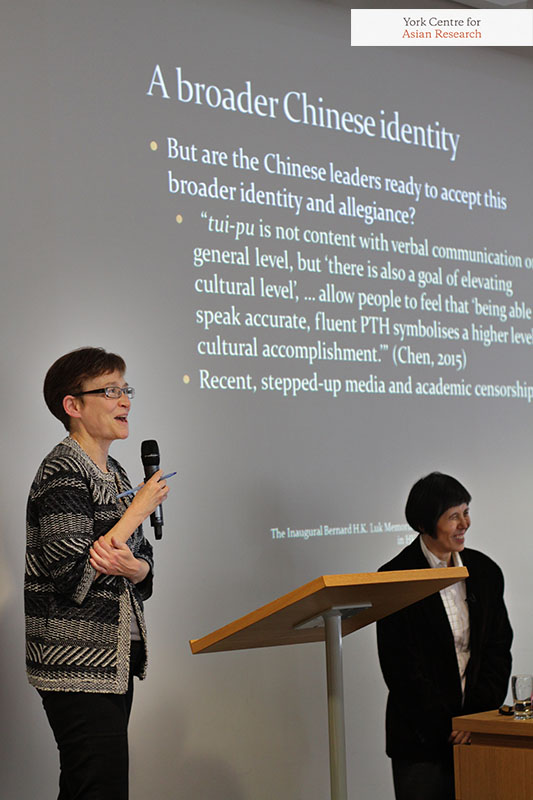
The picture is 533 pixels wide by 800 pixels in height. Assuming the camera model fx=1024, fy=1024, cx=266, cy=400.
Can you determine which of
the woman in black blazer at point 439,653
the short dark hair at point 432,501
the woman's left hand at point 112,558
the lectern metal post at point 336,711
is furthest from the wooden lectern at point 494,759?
the woman's left hand at point 112,558

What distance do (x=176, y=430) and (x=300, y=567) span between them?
76cm

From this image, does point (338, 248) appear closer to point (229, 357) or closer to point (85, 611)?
point (229, 357)

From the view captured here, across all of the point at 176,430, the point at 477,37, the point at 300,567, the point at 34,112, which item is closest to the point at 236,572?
the point at 300,567

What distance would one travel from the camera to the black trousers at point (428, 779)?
3.12m

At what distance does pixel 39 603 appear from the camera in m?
2.62

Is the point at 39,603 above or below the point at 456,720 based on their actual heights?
above

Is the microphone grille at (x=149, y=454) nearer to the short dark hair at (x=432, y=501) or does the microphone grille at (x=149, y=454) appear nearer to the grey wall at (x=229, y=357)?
the grey wall at (x=229, y=357)

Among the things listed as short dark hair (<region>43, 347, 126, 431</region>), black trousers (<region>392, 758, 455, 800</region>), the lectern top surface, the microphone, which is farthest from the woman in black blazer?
short dark hair (<region>43, 347, 126, 431</region>)

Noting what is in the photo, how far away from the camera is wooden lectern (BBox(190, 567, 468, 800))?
2160 millimetres

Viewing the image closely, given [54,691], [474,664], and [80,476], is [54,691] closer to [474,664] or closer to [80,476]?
[80,476]

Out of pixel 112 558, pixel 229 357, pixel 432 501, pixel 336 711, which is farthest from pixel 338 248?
pixel 336 711

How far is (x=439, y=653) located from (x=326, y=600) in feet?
3.74

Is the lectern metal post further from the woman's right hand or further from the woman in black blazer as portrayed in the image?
the woman in black blazer

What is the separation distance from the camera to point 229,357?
3.91m
